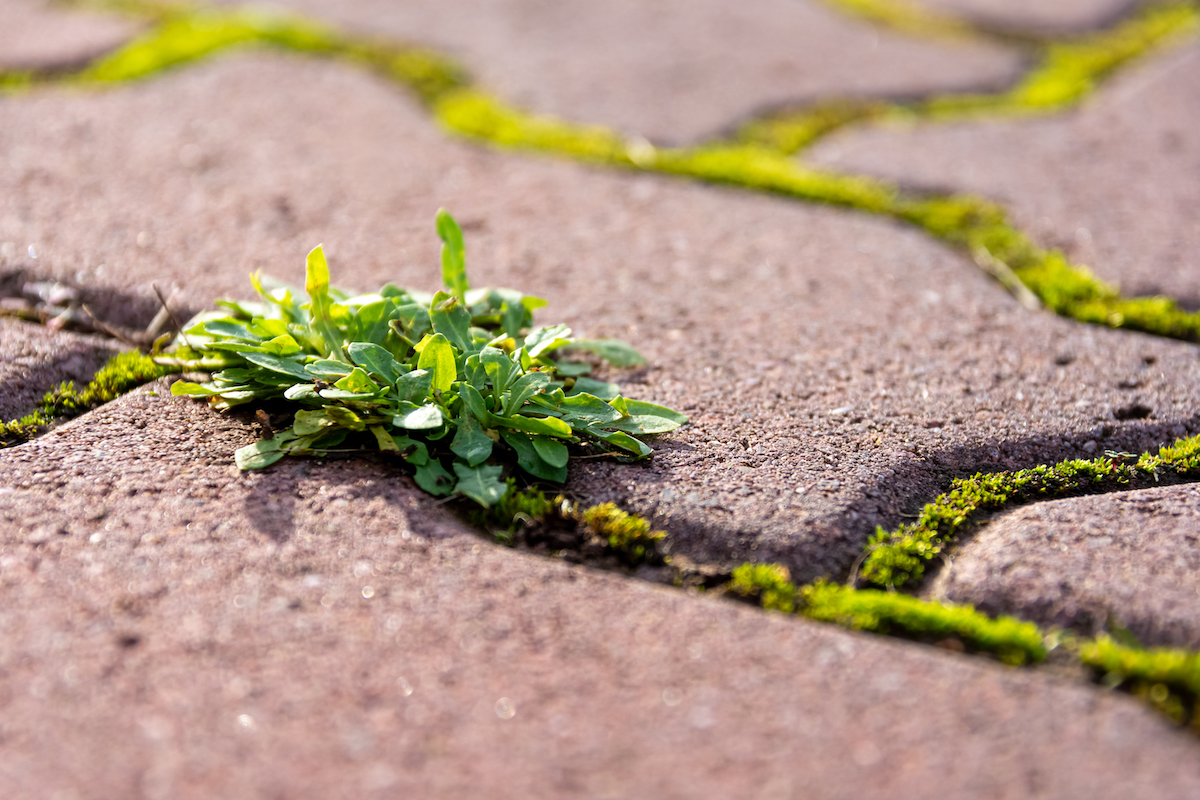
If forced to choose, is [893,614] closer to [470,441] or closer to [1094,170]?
[470,441]

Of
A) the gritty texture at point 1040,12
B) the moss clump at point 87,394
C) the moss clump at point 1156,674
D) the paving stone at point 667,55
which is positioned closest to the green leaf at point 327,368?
the moss clump at point 87,394

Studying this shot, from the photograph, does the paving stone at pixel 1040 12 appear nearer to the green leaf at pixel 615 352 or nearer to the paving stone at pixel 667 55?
the paving stone at pixel 667 55

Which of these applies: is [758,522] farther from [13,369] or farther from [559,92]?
[559,92]

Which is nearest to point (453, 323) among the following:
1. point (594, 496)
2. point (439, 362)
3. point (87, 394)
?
point (439, 362)

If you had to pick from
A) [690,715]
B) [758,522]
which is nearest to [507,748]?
[690,715]

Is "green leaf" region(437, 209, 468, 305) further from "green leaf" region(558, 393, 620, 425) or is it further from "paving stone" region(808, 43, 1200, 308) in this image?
"paving stone" region(808, 43, 1200, 308)

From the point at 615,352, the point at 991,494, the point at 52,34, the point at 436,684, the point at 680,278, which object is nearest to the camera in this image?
the point at 436,684

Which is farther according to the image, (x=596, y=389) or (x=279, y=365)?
(x=596, y=389)
